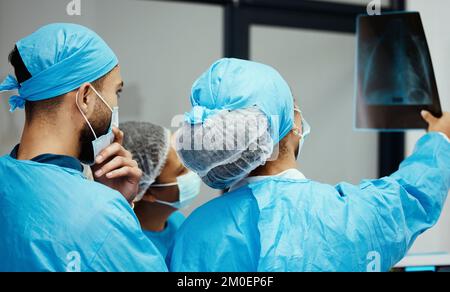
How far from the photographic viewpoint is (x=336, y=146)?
2496mm

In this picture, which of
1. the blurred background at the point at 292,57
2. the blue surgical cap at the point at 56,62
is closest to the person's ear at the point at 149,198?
the blurred background at the point at 292,57

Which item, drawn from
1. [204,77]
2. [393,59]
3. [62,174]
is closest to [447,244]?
[393,59]

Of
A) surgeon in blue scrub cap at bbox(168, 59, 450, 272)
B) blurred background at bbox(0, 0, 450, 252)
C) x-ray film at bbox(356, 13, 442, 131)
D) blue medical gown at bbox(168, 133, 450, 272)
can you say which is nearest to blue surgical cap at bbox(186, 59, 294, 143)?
surgeon in blue scrub cap at bbox(168, 59, 450, 272)

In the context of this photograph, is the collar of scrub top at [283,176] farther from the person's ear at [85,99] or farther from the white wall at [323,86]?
the white wall at [323,86]

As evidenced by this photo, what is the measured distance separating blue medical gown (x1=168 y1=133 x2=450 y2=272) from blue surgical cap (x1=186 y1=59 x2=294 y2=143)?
0.14 meters

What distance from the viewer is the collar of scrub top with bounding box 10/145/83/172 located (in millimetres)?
1065

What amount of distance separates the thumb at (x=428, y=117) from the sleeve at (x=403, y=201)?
0.09 meters

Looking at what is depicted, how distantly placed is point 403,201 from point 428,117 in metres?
0.39

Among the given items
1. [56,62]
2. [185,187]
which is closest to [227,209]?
[56,62]

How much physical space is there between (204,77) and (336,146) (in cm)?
148

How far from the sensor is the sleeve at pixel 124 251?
3.27 feet

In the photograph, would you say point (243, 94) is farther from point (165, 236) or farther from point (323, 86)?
point (323, 86)

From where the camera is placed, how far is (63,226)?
993 millimetres
